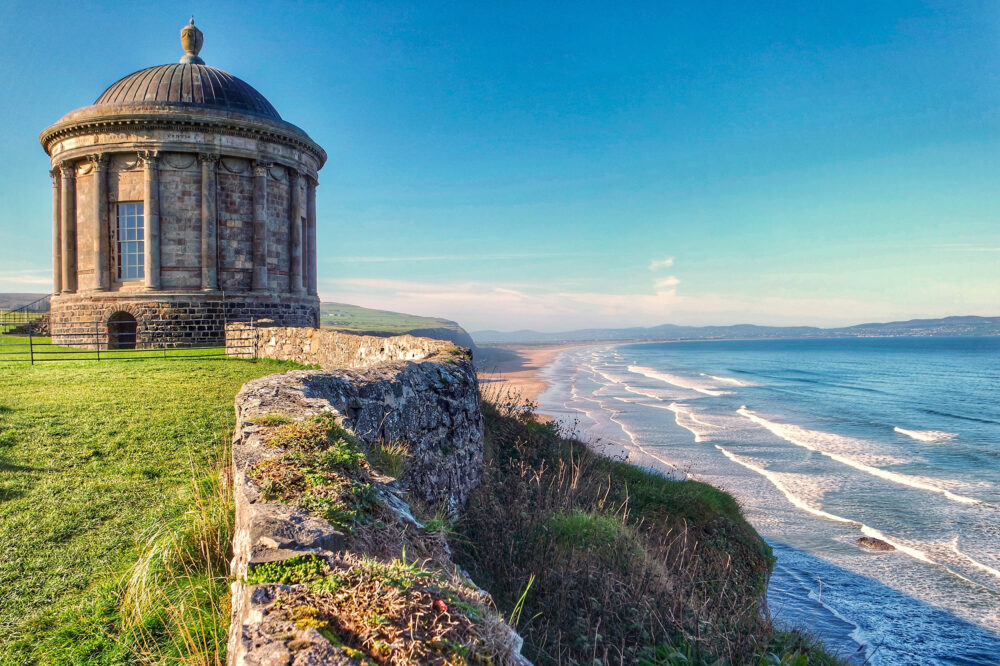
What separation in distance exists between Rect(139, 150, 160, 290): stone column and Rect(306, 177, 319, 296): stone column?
20.1ft

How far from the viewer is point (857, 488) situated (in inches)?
711

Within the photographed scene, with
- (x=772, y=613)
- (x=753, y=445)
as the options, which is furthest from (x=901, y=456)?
(x=772, y=613)

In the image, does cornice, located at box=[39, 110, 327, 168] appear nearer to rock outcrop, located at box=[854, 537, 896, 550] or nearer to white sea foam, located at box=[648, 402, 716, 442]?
white sea foam, located at box=[648, 402, 716, 442]

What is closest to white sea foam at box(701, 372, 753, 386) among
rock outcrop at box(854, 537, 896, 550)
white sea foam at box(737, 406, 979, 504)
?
white sea foam at box(737, 406, 979, 504)

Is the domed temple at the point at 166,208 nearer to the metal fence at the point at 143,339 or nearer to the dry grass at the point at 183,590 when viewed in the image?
the metal fence at the point at 143,339

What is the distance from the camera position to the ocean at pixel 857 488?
34.3 feet

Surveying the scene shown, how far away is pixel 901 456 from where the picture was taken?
22.3m

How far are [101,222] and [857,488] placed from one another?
28960mm

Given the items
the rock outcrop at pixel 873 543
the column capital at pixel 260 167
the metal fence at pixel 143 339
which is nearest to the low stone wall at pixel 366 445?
the metal fence at pixel 143 339

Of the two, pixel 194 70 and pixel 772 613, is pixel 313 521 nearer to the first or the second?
pixel 772 613

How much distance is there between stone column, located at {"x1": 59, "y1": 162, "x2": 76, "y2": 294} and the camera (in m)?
22.3

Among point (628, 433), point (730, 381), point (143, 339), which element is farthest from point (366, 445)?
point (730, 381)

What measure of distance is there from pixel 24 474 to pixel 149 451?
3.87ft

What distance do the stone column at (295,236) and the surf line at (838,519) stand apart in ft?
64.2
